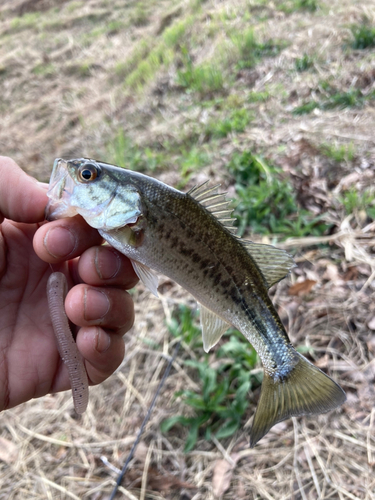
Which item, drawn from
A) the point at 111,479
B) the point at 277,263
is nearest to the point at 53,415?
the point at 111,479

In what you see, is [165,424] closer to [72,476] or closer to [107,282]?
[72,476]

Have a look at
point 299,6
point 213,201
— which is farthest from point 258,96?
point 213,201

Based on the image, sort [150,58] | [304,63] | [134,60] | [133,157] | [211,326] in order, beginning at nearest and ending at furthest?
[211,326], [133,157], [304,63], [150,58], [134,60]

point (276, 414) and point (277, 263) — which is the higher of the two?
point (277, 263)

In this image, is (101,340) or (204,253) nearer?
(204,253)

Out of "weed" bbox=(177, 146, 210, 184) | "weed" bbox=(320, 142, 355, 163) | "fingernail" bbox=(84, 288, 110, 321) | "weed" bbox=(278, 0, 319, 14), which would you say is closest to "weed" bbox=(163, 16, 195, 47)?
"weed" bbox=(278, 0, 319, 14)

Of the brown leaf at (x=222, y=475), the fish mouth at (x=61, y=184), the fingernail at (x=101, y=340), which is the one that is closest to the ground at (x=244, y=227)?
the brown leaf at (x=222, y=475)

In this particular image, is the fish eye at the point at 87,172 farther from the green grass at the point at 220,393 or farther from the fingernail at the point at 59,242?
the green grass at the point at 220,393

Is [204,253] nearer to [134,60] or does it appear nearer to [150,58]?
[150,58]
